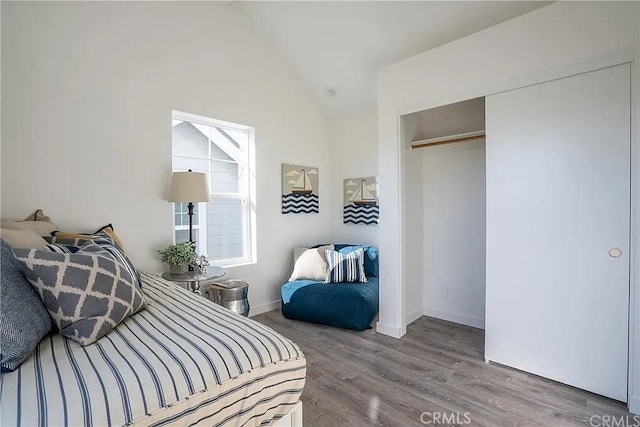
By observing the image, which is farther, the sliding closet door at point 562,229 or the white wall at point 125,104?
the white wall at point 125,104

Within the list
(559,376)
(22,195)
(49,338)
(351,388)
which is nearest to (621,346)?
(559,376)

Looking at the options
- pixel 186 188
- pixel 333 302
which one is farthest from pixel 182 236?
pixel 333 302

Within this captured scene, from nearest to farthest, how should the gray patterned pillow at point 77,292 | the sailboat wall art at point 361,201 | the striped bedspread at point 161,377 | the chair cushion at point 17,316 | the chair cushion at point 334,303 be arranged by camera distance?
the striped bedspread at point 161,377 < the chair cushion at point 17,316 < the gray patterned pillow at point 77,292 < the chair cushion at point 334,303 < the sailboat wall art at point 361,201

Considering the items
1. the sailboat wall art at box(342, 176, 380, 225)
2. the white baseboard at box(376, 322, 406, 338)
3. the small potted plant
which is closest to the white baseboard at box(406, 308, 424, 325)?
the white baseboard at box(376, 322, 406, 338)

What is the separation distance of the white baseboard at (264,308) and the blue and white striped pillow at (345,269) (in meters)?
0.76

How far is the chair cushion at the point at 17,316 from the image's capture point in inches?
36.0

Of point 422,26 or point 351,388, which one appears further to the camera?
point 422,26

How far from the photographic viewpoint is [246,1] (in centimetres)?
306

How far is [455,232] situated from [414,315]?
3.11 feet

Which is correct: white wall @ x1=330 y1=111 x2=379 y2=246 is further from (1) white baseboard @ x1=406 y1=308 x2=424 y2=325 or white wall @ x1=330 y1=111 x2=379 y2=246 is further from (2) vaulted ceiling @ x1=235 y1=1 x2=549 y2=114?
(1) white baseboard @ x1=406 y1=308 x2=424 y2=325

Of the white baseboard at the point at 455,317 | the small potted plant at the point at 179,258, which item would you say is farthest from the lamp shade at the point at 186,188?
the white baseboard at the point at 455,317

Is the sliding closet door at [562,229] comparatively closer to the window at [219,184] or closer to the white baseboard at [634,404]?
the white baseboard at [634,404]

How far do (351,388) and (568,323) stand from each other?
4.74 ft

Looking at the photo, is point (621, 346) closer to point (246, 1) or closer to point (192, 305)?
point (192, 305)
